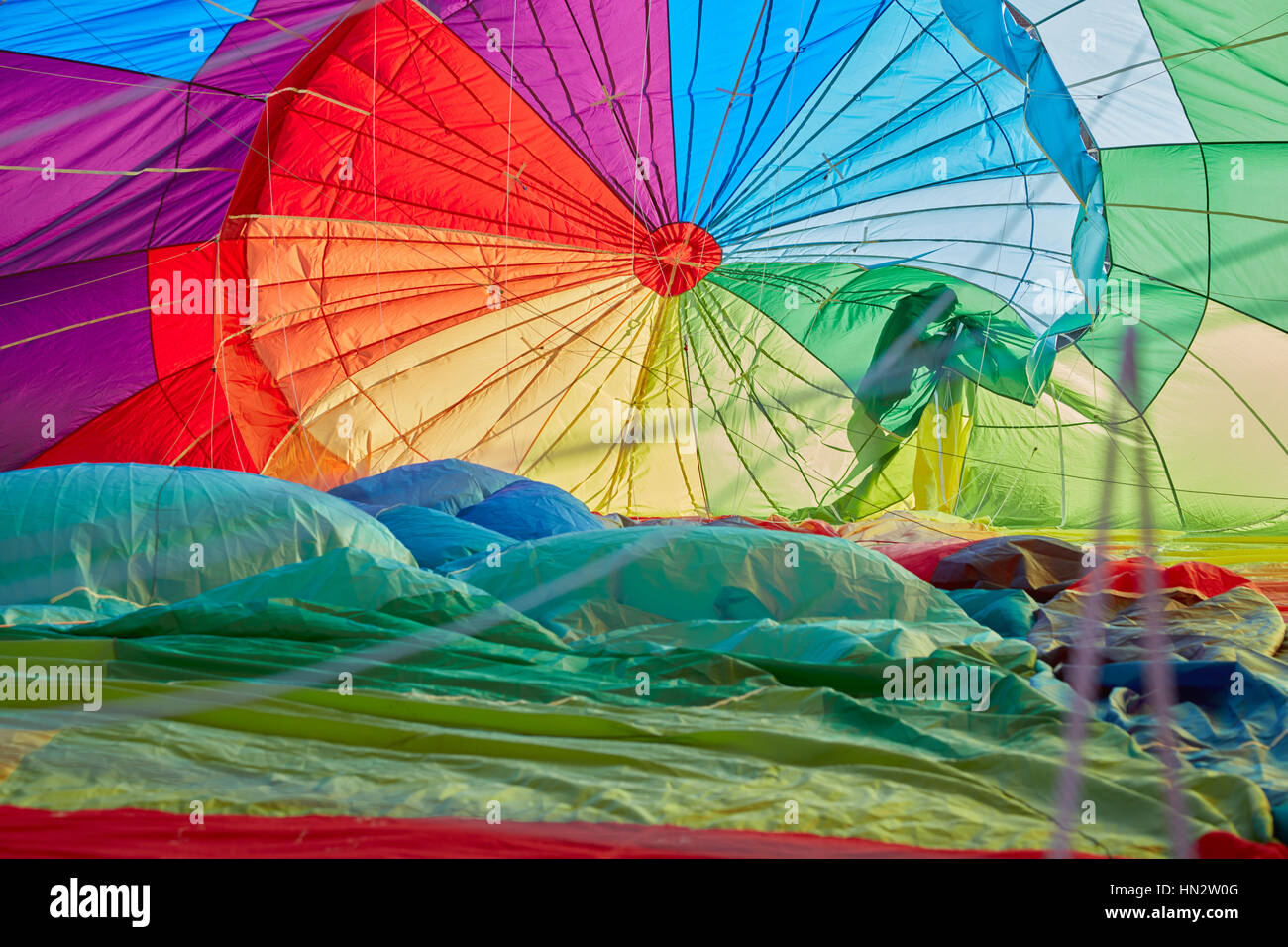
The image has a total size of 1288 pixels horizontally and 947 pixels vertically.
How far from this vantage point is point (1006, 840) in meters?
1.04

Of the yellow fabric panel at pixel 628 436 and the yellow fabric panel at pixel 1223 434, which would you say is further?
the yellow fabric panel at pixel 628 436

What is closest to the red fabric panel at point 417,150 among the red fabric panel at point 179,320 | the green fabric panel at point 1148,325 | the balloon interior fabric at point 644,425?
the balloon interior fabric at point 644,425

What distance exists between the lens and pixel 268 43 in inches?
161

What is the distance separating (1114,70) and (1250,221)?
96 cm

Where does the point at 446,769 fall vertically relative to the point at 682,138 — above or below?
below

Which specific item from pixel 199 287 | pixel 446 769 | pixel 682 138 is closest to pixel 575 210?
pixel 682 138

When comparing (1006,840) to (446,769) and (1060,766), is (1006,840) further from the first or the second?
(446,769)

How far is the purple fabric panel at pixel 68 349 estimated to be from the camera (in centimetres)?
450

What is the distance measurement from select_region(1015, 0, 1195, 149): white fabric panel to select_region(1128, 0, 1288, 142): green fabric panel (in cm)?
5

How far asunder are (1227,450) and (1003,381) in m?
1.16

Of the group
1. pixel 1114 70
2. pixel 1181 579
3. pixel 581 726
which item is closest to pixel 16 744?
pixel 581 726

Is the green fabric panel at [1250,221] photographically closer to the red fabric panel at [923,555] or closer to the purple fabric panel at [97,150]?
the red fabric panel at [923,555]

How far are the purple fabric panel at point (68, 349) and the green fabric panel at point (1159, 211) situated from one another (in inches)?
171

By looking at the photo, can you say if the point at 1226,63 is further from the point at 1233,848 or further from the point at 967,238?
the point at 1233,848
